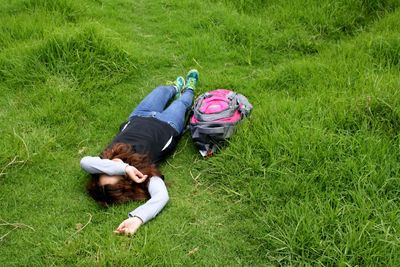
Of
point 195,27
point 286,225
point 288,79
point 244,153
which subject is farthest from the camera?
point 195,27

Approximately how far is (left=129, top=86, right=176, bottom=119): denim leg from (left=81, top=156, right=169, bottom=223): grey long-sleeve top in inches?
34.0

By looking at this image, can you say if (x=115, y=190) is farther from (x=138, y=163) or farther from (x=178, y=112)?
(x=178, y=112)

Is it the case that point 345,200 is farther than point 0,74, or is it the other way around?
point 0,74

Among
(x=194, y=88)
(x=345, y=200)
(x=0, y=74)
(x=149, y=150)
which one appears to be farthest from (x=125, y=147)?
(x=0, y=74)

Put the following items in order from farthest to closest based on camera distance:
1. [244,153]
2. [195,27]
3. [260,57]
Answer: [195,27] → [260,57] → [244,153]

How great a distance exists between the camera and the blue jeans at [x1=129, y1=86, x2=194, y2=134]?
4.31m

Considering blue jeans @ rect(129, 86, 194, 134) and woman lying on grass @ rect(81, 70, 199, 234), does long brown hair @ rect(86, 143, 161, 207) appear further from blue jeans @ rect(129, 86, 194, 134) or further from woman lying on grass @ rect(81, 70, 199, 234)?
blue jeans @ rect(129, 86, 194, 134)

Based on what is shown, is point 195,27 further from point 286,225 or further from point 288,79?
point 286,225

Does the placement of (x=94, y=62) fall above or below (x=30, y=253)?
above

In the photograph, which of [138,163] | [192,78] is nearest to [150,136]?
[138,163]

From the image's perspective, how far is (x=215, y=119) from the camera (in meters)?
4.02

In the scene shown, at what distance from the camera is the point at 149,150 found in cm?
390

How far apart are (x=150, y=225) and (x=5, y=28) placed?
3579 millimetres

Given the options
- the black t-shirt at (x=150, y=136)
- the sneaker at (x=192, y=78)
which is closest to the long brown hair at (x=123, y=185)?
the black t-shirt at (x=150, y=136)
